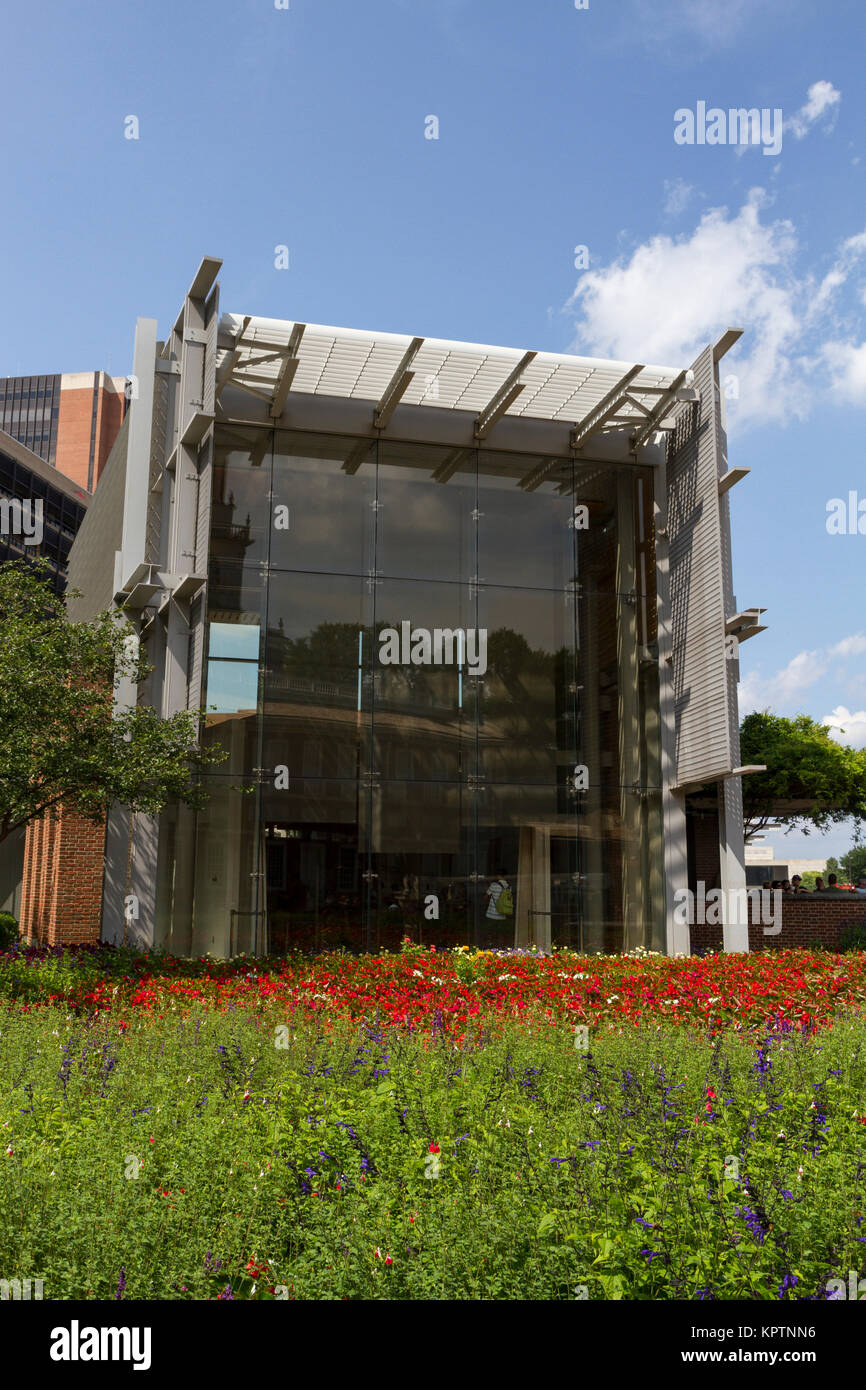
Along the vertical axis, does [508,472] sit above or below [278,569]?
above

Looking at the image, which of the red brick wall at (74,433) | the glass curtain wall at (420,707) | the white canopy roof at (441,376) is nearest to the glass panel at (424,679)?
the glass curtain wall at (420,707)

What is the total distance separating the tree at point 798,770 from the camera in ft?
95.8

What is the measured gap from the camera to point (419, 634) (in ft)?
56.9

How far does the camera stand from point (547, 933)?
56.2ft

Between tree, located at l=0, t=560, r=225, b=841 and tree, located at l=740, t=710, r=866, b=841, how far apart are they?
18716 millimetres

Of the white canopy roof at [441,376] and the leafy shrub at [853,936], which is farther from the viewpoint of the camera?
the leafy shrub at [853,936]

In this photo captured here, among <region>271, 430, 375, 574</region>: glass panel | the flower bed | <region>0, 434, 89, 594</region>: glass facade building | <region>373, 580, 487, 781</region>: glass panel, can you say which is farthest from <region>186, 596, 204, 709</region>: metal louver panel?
<region>0, 434, 89, 594</region>: glass facade building

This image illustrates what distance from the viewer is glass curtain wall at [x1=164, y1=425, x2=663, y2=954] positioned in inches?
640

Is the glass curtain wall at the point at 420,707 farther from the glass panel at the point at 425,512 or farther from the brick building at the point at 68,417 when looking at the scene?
the brick building at the point at 68,417

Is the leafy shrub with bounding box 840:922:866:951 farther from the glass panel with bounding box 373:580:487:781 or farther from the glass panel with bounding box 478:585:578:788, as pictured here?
the glass panel with bounding box 373:580:487:781

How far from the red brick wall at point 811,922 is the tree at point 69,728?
13.6 m
